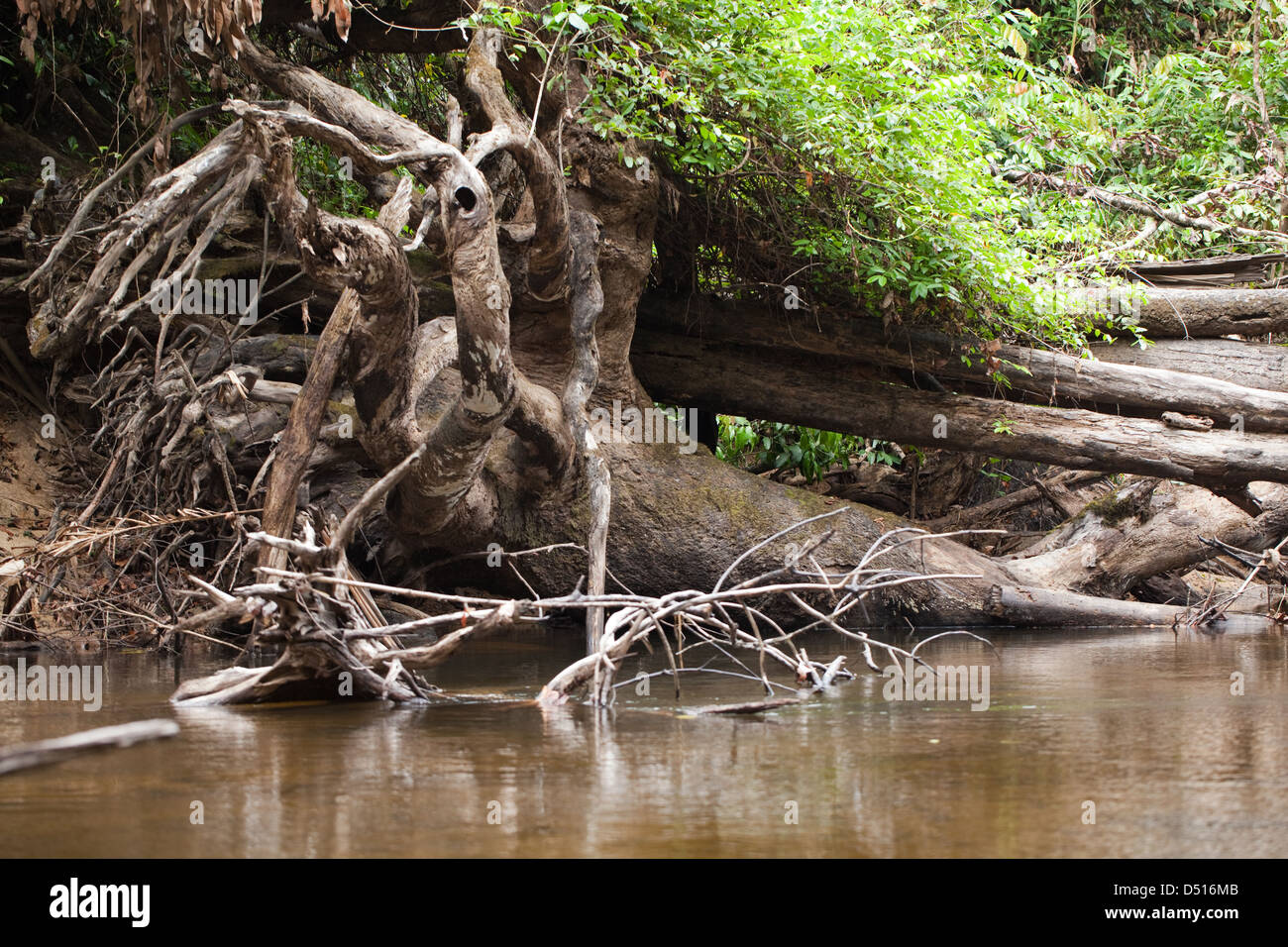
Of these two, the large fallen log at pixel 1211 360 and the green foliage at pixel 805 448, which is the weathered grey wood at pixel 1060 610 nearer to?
the large fallen log at pixel 1211 360

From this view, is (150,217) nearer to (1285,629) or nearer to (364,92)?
(364,92)

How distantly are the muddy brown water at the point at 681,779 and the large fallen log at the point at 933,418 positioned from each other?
13.1ft

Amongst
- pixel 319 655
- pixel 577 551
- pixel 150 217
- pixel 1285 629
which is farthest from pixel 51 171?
pixel 1285 629

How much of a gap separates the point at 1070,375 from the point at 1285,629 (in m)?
2.34

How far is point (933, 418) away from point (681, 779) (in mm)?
6335

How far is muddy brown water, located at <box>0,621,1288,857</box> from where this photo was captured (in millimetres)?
2396

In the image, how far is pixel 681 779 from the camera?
303 cm

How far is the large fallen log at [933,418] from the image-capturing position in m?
8.54

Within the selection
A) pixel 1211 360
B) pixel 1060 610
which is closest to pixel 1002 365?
pixel 1060 610

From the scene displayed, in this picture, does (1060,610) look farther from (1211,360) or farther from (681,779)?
(681,779)

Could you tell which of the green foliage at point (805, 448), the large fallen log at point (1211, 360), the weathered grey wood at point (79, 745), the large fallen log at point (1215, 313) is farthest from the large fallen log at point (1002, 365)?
the weathered grey wood at point (79, 745)

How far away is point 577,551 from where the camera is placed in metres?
7.80

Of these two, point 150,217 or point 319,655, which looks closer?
point 319,655

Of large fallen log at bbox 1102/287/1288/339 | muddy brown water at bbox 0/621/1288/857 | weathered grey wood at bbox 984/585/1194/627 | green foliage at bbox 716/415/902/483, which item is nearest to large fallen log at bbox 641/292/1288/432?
large fallen log at bbox 1102/287/1288/339
